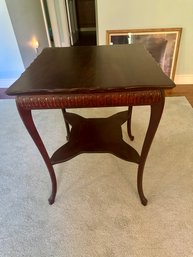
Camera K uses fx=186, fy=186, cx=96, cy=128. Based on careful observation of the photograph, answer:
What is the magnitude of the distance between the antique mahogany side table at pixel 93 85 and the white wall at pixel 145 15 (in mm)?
972

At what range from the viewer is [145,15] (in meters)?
1.81

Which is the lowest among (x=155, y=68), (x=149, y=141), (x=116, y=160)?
(x=116, y=160)

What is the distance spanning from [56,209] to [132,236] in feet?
1.43

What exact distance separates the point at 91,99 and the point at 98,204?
663mm

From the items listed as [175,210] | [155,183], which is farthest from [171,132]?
[175,210]

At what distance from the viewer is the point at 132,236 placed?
92 cm

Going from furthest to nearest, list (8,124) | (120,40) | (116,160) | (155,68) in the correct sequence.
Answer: (120,40), (8,124), (116,160), (155,68)

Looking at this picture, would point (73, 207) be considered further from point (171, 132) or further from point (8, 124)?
point (8, 124)

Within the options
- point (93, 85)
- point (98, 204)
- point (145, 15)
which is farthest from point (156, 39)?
point (98, 204)

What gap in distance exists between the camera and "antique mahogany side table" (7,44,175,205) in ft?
2.19

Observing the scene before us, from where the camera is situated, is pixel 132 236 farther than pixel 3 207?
No

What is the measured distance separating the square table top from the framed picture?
1006 mm

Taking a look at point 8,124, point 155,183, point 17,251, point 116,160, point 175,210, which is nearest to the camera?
point 17,251

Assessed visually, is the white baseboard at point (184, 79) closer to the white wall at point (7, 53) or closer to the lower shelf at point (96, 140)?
the lower shelf at point (96, 140)
